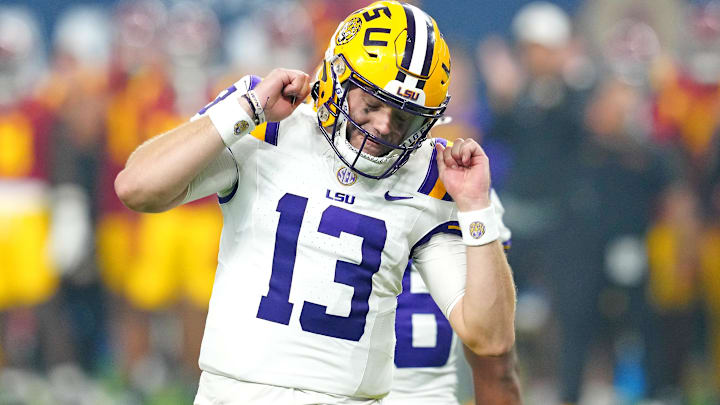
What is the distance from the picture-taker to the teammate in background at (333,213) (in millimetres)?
2182

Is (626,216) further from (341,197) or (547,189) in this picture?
(341,197)

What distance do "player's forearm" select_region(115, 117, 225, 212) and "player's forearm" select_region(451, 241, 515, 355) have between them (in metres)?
0.65

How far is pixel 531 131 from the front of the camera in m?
5.99

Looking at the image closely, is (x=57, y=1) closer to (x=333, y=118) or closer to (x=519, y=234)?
(x=519, y=234)

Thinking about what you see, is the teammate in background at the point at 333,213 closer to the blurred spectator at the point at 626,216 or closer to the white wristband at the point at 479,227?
the white wristband at the point at 479,227

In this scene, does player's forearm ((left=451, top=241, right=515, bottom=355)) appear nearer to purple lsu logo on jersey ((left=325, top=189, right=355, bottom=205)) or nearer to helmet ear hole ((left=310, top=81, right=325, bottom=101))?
purple lsu logo on jersey ((left=325, top=189, right=355, bottom=205))

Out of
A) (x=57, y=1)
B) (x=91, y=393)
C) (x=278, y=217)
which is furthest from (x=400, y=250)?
(x=57, y=1)

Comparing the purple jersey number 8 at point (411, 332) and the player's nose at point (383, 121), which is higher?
the player's nose at point (383, 121)

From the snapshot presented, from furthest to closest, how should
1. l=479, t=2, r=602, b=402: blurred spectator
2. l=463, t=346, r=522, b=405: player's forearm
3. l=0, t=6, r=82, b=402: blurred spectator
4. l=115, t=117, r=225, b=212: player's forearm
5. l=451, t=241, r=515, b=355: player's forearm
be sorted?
l=0, t=6, r=82, b=402: blurred spectator → l=479, t=2, r=602, b=402: blurred spectator → l=463, t=346, r=522, b=405: player's forearm → l=451, t=241, r=515, b=355: player's forearm → l=115, t=117, r=225, b=212: player's forearm

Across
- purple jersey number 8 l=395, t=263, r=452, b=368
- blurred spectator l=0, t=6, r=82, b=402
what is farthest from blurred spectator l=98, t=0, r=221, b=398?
purple jersey number 8 l=395, t=263, r=452, b=368

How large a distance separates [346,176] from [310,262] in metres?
0.23

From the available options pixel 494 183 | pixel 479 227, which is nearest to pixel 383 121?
pixel 479 227

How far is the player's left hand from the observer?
227cm

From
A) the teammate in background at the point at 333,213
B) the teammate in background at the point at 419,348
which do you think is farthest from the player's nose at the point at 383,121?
the teammate in background at the point at 419,348
